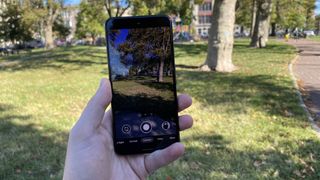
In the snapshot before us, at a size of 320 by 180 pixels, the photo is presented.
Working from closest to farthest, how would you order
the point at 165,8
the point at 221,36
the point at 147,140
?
the point at 147,140 < the point at 221,36 < the point at 165,8

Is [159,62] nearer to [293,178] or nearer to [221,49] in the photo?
[293,178]

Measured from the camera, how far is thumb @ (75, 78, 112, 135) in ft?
7.50

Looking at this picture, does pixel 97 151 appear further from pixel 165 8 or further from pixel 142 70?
pixel 165 8

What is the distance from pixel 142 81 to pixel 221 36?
1307 centimetres

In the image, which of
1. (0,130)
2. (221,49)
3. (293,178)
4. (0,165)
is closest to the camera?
(293,178)

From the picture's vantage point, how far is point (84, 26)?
72438 mm

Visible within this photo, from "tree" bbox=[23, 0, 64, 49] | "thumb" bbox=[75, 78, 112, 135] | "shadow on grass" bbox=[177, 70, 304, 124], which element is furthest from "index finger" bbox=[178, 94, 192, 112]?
"tree" bbox=[23, 0, 64, 49]

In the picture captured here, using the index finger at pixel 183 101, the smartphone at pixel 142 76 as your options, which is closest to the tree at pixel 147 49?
the smartphone at pixel 142 76

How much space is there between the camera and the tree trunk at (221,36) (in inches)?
595

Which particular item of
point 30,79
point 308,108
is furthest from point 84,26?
point 308,108

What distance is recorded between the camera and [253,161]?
5.01 metres

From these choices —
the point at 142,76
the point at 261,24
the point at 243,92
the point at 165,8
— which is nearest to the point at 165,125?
the point at 142,76

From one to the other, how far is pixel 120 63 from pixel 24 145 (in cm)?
379

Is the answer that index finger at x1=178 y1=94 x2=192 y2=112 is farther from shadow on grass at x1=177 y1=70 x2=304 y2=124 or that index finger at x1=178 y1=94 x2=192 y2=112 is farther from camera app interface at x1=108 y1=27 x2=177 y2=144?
shadow on grass at x1=177 y1=70 x2=304 y2=124
